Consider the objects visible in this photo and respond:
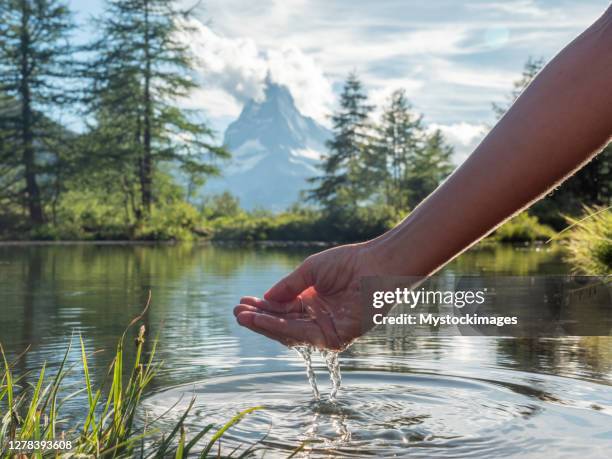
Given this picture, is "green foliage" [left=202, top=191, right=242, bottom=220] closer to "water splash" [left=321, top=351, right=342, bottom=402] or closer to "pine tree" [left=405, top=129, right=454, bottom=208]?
"pine tree" [left=405, top=129, right=454, bottom=208]

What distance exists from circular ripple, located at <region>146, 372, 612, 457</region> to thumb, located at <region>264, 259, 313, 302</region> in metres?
0.68

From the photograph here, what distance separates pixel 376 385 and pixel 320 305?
205cm

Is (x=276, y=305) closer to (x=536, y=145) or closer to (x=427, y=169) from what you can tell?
(x=536, y=145)

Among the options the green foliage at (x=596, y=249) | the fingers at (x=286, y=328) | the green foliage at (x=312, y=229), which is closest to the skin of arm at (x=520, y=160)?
the fingers at (x=286, y=328)

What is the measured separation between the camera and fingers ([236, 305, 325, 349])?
2.03 m

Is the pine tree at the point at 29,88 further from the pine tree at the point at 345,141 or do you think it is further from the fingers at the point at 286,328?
the fingers at the point at 286,328

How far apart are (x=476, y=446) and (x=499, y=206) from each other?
5.59 feet

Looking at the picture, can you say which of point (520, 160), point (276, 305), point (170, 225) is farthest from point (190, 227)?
point (520, 160)

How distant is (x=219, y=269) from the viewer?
13.8 m

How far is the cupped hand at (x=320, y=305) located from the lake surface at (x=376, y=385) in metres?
0.78

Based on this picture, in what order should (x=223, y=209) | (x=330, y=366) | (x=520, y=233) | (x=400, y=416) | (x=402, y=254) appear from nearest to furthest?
(x=402, y=254), (x=330, y=366), (x=400, y=416), (x=520, y=233), (x=223, y=209)

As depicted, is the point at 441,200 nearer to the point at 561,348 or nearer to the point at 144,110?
the point at 561,348

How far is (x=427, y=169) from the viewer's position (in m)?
47.0

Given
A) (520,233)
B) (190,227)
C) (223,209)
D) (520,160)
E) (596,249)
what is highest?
(223,209)
